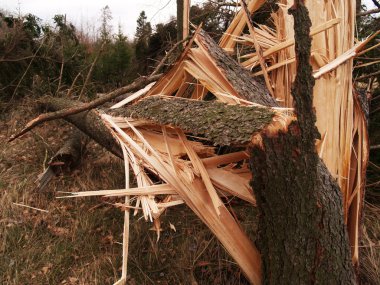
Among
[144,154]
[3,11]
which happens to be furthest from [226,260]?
[3,11]

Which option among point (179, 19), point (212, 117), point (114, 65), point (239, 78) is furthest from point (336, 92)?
point (114, 65)

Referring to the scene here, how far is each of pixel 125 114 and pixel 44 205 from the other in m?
1.40

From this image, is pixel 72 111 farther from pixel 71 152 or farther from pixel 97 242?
pixel 97 242

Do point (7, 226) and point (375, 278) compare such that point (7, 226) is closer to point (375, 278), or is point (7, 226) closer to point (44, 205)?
point (44, 205)

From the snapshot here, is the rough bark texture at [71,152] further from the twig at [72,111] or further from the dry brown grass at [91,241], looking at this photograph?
the twig at [72,111]

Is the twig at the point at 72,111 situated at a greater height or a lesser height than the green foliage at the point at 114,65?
lesser

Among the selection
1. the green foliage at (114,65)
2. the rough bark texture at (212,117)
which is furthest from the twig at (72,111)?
the green foliage at (114,65)

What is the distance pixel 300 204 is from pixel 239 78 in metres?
0.97

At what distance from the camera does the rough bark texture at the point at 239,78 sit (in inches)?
87.6

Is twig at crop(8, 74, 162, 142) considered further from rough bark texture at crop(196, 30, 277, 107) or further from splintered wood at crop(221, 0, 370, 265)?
splintered wood at crop(221, 0, 370, 265)

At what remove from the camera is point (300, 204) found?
5.53ft

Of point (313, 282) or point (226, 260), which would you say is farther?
point (226, 260)

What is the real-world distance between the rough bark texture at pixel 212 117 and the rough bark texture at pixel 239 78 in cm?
22

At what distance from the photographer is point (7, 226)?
3197 millimetres
